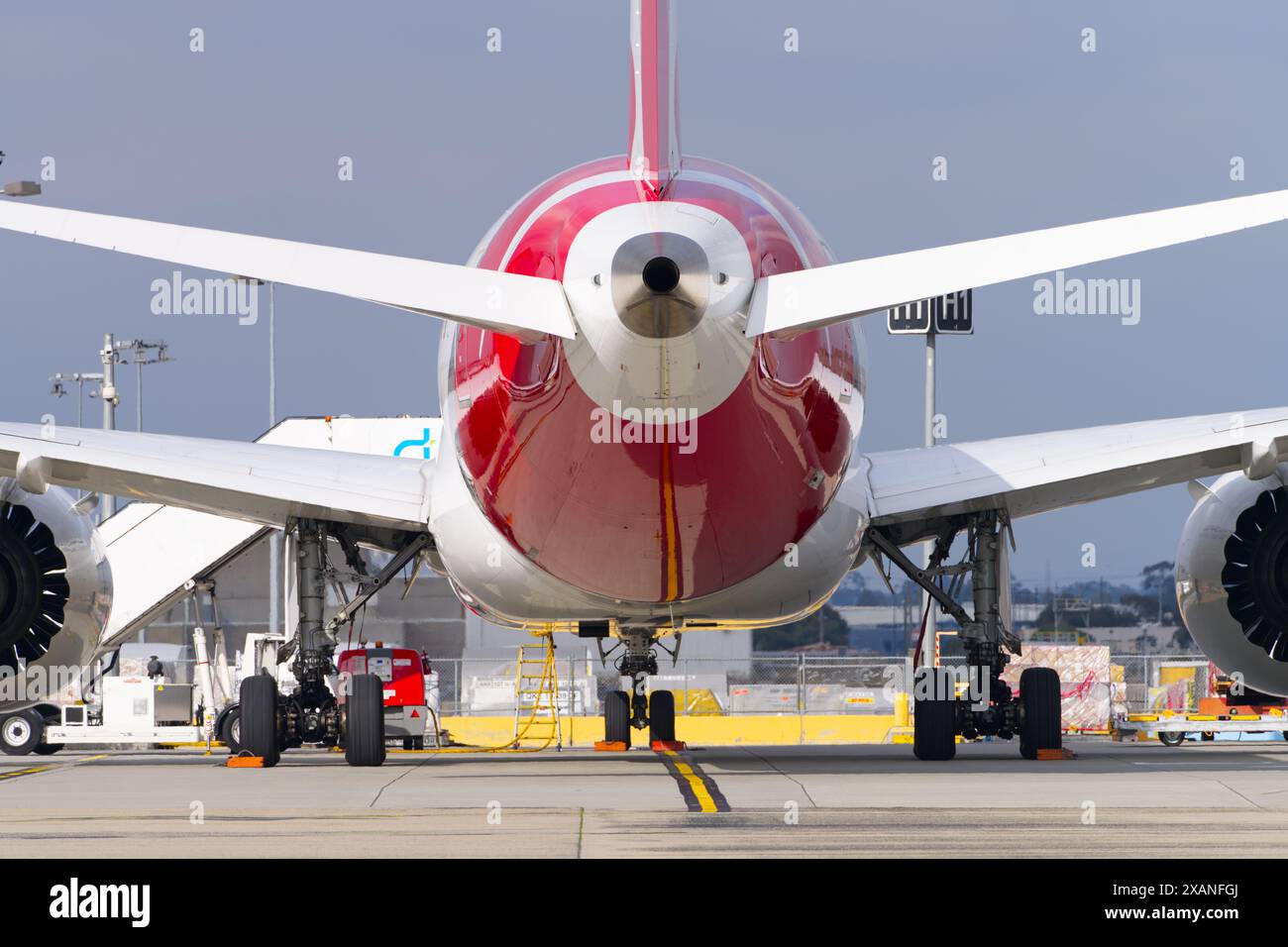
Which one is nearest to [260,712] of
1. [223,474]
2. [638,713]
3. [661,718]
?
[223,474]

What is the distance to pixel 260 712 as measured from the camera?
1922 centimetres

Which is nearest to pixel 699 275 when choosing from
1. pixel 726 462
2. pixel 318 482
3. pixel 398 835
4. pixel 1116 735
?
pixel 726 462

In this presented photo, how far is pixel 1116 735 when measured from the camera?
96.4 feet

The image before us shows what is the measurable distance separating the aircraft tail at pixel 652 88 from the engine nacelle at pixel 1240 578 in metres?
9.17

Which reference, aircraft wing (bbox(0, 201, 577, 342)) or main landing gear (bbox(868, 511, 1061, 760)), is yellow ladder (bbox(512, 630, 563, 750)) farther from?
aircraft wing (bbox(0, 201, 577, 342))

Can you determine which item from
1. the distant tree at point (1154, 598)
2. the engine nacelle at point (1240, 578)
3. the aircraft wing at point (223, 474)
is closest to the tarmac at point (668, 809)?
the engine nacelle at point (1240, 578)

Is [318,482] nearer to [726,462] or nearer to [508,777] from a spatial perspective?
[508,777]

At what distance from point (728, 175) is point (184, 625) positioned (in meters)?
51.9

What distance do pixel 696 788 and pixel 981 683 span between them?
5355 mm

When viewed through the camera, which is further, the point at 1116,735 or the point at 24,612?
the point at 1116,735

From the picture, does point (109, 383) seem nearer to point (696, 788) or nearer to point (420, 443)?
point (420, 443)

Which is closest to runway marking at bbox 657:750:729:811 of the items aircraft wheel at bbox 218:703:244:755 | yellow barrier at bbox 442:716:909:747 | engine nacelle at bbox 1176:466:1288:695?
engine nacelle at bbox 1176:466:1288:695

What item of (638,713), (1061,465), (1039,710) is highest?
(1061,465)

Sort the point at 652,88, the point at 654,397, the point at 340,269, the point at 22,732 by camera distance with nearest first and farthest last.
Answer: the point at 340,269, the point at 654,397, the point at 652,88, the point at 22,732
